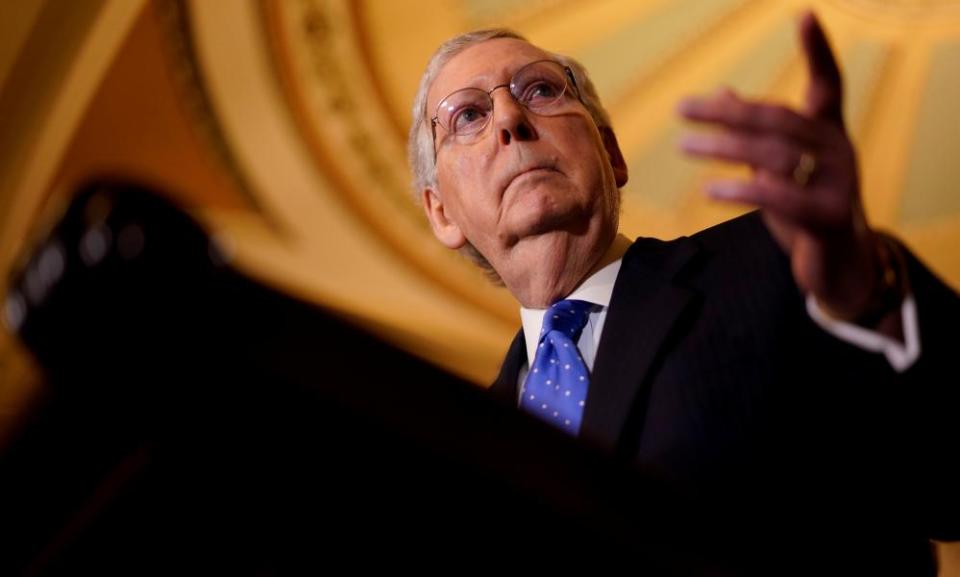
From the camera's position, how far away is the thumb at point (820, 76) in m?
0.58

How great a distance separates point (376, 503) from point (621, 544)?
0.11m

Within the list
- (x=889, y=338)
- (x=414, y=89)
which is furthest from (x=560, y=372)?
(x=414, y=89)

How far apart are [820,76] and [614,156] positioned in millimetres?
502

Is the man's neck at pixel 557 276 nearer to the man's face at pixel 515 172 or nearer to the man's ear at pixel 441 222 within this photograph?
the man's face at pixel 515 172

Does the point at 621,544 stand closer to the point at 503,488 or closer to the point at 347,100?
the point at 503,488

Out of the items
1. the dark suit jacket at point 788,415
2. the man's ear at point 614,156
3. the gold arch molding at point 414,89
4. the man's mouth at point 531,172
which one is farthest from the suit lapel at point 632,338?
the gold arch molding at point 414,89

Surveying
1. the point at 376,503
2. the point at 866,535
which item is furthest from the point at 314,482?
the point at 866,535

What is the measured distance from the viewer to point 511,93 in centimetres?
101

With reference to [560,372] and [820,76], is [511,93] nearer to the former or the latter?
[560,372]

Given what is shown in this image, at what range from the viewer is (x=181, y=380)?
0.46 metres

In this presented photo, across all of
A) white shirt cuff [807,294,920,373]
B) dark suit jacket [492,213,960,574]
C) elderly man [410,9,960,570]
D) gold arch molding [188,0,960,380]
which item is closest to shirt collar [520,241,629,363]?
elderly man [410,9,960,570]

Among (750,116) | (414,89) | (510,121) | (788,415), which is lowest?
(788,415)

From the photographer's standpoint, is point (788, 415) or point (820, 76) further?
point (788, 415)

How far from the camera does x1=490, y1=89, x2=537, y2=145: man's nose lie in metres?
0.95
